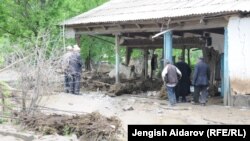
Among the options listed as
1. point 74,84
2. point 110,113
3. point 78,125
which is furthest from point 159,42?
point 78,125

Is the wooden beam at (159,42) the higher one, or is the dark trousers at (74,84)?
the wooden beam at (159,42)

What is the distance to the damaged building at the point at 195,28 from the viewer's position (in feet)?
44.7

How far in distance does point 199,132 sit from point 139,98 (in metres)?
9.57

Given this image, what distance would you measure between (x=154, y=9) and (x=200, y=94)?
14.4ft

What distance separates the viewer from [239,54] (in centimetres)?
1373

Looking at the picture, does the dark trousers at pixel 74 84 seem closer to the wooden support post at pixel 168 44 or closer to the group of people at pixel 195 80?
the group of people at pixel 195 80

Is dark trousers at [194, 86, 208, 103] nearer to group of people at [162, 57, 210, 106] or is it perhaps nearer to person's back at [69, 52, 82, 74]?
group of people at [162, 57, 210, 106]

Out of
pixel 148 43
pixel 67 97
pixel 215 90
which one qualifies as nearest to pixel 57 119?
pixel 67 97

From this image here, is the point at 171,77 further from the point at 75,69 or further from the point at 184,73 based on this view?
the point at 75,69

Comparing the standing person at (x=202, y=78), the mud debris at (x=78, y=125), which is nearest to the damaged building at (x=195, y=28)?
the standing person at (x=202, y=78)

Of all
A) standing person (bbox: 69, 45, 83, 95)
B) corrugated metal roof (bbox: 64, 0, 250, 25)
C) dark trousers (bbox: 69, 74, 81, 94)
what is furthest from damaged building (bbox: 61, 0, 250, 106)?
dark trousers (bbox: 69, 74, 81, 94)

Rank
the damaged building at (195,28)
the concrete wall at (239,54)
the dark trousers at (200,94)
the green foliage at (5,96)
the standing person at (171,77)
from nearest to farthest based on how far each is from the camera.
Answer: the green foliage at (5,96) < the concrete wall at (239,54) < the damaged building at (195,28) < the standing person at (171,77) < the dark trousers at (200,94)

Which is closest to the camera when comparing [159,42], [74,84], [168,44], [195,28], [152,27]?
[195,28]

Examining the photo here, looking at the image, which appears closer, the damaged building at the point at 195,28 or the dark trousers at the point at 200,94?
the damaged building at the point at 195,28
